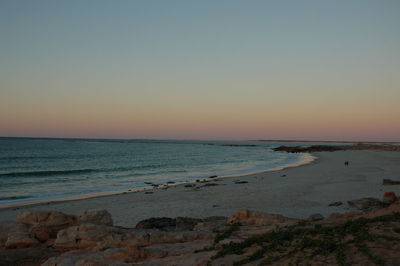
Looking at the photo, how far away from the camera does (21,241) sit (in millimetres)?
10797

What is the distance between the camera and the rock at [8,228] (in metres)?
11.4

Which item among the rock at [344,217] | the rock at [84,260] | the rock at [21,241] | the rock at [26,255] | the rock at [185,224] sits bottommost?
the rock at [26,255]

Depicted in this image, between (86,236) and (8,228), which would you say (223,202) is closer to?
(86,236)

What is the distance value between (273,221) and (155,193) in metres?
17.1

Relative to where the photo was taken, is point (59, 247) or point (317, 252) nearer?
point (317, 252)

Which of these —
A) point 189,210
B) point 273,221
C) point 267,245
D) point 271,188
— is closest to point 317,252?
point 267,245

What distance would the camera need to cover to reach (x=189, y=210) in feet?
62.4

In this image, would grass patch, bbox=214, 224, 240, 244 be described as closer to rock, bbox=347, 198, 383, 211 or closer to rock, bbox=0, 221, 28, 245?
rock, bbox=0, 221, 28, 245

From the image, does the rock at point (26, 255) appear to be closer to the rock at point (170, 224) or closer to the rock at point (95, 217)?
the rock at point (95, 217)

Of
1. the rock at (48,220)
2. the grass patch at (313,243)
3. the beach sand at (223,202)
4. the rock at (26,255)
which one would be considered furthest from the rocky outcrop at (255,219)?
the rock at (48,220)

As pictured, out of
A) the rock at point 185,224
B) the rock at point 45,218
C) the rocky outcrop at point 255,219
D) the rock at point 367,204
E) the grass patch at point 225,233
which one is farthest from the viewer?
the rock at point 367,204

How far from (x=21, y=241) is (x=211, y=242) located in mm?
6753

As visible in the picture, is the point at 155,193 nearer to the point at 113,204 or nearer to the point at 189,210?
the point at 113,204

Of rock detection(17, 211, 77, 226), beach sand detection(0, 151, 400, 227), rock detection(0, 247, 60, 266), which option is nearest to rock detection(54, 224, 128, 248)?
rock detection(0, 247, 60, 266)
